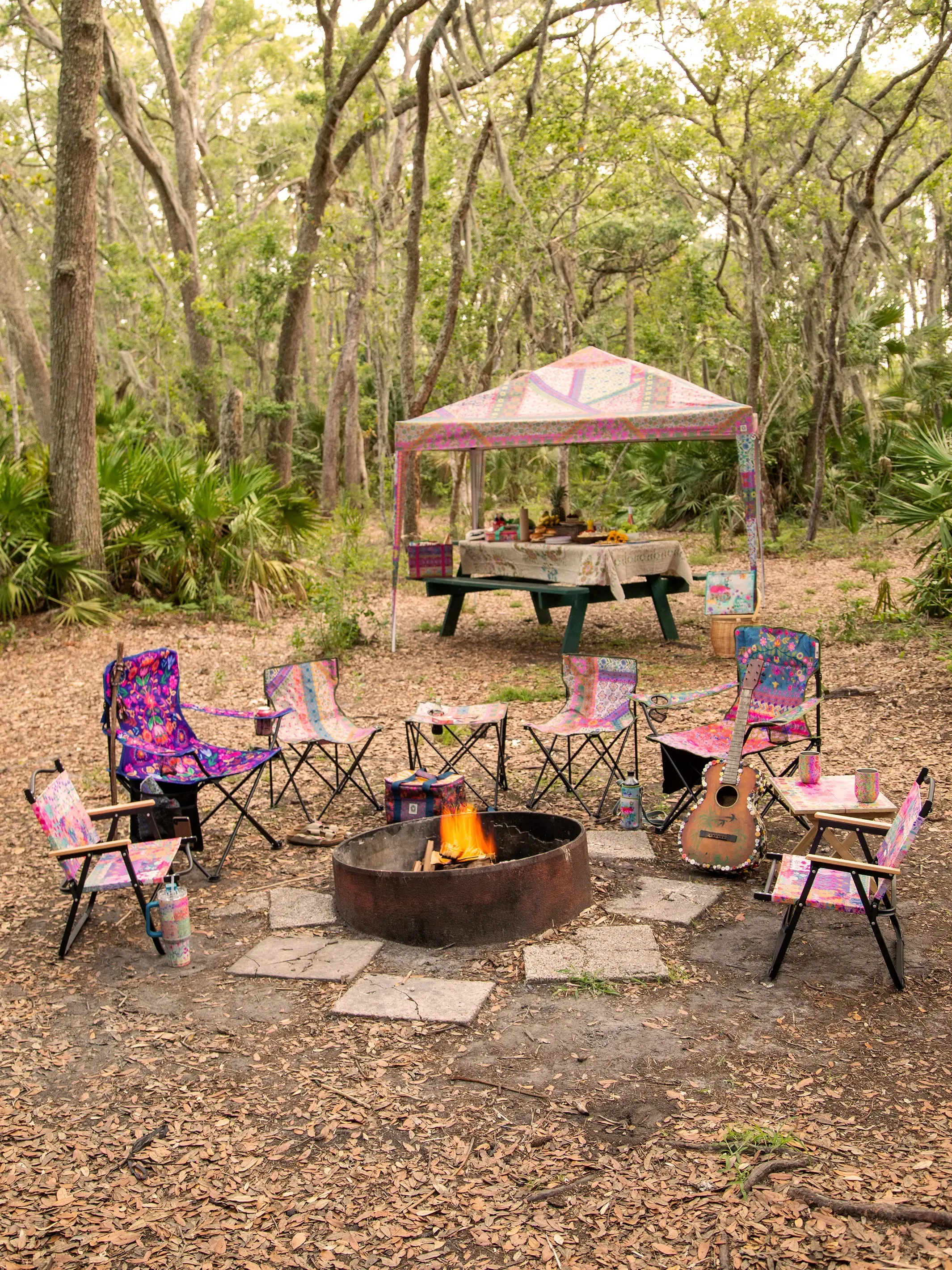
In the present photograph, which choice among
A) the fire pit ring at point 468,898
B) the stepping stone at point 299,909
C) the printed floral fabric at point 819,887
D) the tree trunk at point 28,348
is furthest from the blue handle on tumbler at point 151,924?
the tree trunk at point 28,348

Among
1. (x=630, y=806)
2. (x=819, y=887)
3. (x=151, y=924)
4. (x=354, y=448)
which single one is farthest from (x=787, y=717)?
(x=354, y=448)

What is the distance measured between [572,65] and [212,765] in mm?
13457

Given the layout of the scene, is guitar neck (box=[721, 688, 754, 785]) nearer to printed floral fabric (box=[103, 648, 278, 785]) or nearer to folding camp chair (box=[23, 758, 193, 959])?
printed floral fabric (box=[103, 648, 278, 785])

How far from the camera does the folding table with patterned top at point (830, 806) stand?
14.5ft

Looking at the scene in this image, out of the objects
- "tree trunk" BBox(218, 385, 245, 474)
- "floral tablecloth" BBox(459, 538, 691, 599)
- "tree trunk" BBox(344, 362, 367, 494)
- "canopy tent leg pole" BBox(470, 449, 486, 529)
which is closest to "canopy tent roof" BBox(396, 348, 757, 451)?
"floral tablecloth" BBox(459, 538, 691, 599)

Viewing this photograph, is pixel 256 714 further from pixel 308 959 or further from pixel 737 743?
pixel 737 743

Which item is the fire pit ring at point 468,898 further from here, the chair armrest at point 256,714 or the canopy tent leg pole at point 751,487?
the canopy tent leg pole at point 751,487

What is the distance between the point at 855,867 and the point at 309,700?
341cm

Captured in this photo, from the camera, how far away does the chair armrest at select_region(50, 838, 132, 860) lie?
13.5 feet

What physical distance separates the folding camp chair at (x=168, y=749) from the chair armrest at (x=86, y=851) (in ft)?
3.24

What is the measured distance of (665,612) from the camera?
10.5 meters

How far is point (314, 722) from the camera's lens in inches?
248

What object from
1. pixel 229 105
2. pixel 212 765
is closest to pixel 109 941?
pixel 212 765

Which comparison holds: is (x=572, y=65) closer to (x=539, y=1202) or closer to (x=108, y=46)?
(x=108, y=46)
